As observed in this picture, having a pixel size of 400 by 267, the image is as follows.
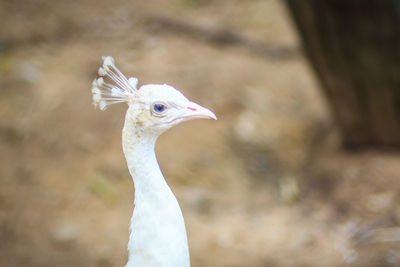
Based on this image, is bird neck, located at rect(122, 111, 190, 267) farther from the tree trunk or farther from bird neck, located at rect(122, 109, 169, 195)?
the tree trunk

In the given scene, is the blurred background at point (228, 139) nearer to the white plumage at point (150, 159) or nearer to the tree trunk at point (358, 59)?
the tree trunk at point (358, 59)

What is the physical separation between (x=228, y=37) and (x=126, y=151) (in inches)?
113

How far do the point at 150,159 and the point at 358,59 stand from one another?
1611 millimetres

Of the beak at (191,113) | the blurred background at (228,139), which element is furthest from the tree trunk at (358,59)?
the beak at (191,113)

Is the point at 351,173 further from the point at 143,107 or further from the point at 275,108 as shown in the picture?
the point at 143,107

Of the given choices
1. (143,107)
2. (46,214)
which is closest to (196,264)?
(46,214)

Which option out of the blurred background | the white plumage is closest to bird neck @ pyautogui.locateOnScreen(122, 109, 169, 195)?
A: the white plumage

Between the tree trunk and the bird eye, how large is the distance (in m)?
1.35

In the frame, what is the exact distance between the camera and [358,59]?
2.74 m

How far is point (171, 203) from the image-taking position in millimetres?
1508

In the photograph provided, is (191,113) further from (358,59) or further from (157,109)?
(358,59)

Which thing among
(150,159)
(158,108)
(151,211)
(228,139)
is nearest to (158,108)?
(158,108)

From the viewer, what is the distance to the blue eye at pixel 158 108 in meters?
1.44

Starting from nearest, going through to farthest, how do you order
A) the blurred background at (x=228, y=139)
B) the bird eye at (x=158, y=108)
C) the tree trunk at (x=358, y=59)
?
the bird eye at (x=158, y=108) → the tree trunk at (x=358, y=59) → the blurred background at (x=228, y=139)
